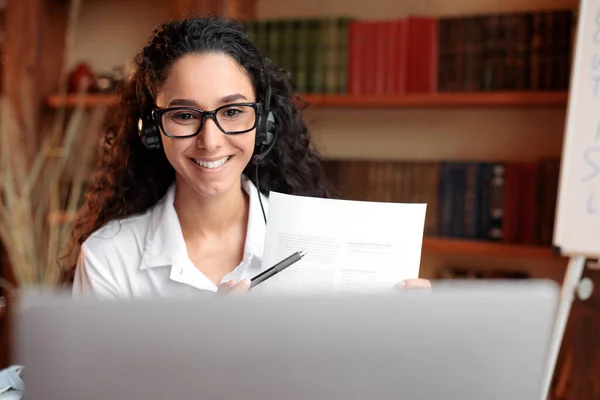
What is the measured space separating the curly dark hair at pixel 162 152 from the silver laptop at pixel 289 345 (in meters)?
0.87

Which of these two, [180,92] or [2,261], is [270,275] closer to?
[180,92]

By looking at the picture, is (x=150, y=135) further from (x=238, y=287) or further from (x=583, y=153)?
(x=583, y=153)

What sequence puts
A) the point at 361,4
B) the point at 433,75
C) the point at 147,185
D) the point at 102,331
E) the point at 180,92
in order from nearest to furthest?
the point at 102,331
the point at 180,92
the point at 147,185
the point at 433,75
the point at 361,4

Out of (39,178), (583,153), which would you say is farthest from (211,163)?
(39,178)

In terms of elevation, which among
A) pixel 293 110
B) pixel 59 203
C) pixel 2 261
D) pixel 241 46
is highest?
pixel 241 46

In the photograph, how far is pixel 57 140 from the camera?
3.07m

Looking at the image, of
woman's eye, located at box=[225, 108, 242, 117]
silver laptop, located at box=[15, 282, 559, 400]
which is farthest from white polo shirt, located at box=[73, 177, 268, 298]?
silver laptop, located at box=[15, 282, 559, 400]

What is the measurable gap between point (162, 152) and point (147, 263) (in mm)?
270

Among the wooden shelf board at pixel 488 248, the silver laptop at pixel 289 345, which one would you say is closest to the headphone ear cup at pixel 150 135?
the silver laptop at pixel 289 345

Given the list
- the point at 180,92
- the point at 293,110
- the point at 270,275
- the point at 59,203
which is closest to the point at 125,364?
the point at 270,275

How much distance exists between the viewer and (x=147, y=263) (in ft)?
4.77

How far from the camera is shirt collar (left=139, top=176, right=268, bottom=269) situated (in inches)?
57.2

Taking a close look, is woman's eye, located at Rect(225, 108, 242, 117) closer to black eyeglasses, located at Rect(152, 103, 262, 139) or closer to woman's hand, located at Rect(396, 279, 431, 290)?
black eyeglasses, located at Rect(152, 103, 262, 139)

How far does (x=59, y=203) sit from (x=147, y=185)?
4.94ft
